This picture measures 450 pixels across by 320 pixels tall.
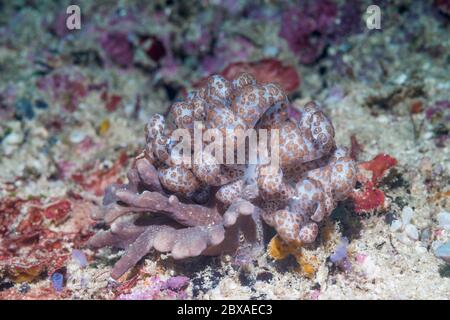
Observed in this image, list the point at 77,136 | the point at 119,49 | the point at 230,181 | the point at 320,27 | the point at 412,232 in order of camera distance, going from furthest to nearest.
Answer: the point at 119,49 < the point at 320,27 < the point at 77,136 < the point at 412,232 < the point at 230,181

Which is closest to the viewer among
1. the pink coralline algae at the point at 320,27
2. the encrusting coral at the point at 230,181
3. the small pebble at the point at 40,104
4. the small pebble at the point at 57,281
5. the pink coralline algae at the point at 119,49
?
the encrusting coral at the point at 230,181

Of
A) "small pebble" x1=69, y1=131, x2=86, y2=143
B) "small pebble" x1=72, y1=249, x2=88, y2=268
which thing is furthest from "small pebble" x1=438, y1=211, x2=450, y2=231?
"small pebble" x1=69, y1=131, x2=86, y2=143

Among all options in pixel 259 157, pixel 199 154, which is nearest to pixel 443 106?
pixel 259 157

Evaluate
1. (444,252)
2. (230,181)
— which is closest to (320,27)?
(230,181)

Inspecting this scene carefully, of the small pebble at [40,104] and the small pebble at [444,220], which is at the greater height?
the small pebble at [40,104]

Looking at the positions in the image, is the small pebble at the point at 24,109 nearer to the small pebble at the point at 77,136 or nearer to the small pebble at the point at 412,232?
the small pebble at the point at 77,136

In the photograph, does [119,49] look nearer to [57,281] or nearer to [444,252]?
[57,281]

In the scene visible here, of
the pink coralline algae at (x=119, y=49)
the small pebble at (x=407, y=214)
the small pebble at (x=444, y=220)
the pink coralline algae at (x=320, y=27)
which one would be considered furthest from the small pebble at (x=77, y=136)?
the small pebble at (x=444, y=220)

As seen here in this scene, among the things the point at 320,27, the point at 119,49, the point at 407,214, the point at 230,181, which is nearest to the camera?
the point at 230,181
